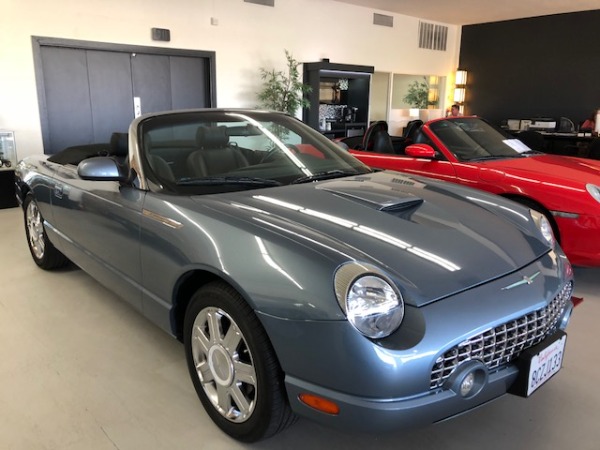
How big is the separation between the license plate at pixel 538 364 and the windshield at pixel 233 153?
1.17 m

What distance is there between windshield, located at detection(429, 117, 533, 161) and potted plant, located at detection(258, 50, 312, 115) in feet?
14.5

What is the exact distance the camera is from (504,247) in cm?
170

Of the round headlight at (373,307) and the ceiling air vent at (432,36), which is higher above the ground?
the ceiling air vent at (432,36)

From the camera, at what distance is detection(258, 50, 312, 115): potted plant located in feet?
27.1

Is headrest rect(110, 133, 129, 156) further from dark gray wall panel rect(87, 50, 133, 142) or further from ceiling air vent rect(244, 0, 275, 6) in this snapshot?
ceiling air vent rect(244, 0, 275, 6)

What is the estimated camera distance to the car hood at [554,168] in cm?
326

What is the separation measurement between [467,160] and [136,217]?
9.00 ft

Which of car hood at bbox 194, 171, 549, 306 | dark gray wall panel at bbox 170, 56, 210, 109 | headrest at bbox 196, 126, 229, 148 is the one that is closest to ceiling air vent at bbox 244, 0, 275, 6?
dark gray wall panel at bbox 170, 56, 210, 109

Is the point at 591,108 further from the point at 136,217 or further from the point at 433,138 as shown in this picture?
the point at 136,217

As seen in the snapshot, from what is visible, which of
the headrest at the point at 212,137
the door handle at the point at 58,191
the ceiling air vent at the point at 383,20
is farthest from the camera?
the ceiling air vent at the point at 383,20

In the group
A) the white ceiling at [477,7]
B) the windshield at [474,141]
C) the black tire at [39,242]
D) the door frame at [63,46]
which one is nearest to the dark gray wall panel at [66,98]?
the door frame at [63,46]

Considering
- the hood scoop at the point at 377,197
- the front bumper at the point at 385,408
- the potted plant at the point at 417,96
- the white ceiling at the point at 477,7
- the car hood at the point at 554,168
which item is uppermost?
the white ceiling at the point at 477,7

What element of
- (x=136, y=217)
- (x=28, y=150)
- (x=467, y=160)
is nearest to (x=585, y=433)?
(x=136, y=217)

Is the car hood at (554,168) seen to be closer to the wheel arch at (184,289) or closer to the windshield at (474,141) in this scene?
the windshield at (474,141)
